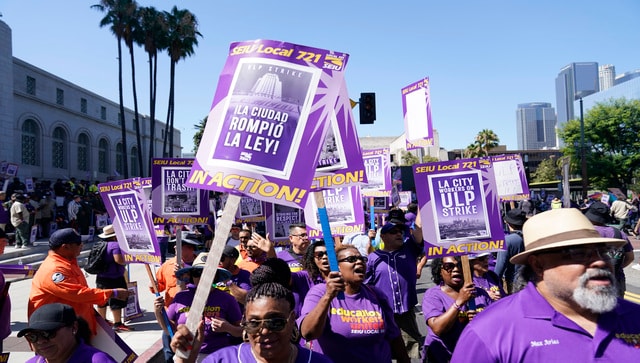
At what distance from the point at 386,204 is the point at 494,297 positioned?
8314 mm

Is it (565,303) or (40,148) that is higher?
(40,148)

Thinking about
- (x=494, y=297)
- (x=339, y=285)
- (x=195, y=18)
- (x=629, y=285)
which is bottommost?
(x=629, y=285)

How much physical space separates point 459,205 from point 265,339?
272cm

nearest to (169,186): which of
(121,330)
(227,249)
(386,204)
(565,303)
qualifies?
(227,249)

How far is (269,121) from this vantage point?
296 centimetres

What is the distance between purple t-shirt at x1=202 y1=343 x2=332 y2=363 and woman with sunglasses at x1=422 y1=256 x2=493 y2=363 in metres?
1.42

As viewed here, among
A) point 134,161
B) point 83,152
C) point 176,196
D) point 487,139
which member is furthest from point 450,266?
point 487,139

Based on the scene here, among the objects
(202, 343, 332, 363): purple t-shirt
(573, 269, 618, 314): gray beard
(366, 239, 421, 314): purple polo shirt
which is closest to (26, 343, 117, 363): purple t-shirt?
(202, 343, 332, 363): purple t-shirt

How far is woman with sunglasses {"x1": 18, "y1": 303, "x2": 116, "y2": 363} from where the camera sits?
9.66ft

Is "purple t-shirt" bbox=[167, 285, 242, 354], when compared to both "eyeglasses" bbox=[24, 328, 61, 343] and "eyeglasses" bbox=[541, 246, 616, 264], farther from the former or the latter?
"eyeglasses" bbox=[541, 246, 616, 264]

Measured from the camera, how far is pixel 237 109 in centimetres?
296

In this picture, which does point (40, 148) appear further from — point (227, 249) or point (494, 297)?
point (494, 297)

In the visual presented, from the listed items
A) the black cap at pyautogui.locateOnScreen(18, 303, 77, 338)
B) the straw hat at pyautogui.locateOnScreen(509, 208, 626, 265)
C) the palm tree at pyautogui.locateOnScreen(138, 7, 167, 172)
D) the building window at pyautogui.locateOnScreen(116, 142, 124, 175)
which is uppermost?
the palm tree at pyautogui.locateOnScreen(138, 7, 167, 172)

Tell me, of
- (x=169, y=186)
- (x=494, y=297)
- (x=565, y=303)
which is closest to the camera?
(x=565, y=303)
